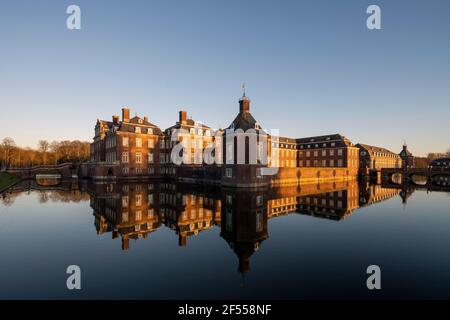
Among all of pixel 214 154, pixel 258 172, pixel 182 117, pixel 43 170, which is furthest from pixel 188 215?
pixel 43 170

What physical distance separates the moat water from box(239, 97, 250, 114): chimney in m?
18.5

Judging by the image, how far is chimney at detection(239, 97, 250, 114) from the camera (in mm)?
31812

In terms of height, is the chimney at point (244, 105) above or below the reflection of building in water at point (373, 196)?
above

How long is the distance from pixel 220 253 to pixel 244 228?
3527 millimetres

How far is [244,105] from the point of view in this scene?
105 ft

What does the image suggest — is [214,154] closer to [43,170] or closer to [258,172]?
[258,172]

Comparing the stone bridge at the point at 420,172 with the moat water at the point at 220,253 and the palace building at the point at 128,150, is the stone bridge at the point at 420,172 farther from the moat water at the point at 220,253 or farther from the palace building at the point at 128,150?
the palace building at the point at 128,150

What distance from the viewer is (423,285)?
6.89 metres

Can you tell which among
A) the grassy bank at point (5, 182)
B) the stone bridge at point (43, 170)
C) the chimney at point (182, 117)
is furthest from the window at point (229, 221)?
the stone bridge at point (43, 170)

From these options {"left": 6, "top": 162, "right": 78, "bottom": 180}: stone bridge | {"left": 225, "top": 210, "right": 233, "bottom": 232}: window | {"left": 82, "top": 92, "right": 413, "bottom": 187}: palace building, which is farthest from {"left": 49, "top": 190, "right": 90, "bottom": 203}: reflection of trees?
{"left": 6, "top": 162, "right": 78, "bottom": 180}: stone bridge

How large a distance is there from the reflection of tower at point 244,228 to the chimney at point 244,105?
54.0ft

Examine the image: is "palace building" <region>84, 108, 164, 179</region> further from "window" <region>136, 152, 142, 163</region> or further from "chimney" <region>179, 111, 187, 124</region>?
"chimney" <region>179, 111, 187, 124</region>

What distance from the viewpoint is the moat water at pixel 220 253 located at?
6.59 m
